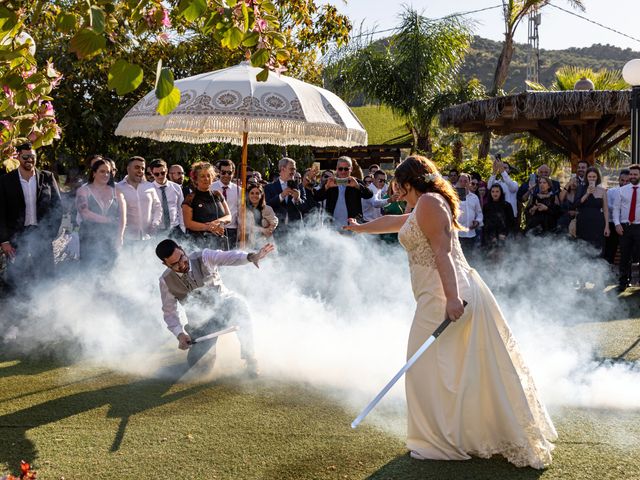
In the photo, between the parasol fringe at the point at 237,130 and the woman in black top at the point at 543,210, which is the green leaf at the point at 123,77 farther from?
the woman in black top at the point at 543,210

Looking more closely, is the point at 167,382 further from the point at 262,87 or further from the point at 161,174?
the point at 161,174

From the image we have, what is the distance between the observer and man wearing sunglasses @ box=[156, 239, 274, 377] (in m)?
6.43

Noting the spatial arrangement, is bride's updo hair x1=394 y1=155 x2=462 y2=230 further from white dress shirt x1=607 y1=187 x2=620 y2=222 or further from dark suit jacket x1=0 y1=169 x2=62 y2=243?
white dress shirt x1=607 y1=187 x2=620 y2=222

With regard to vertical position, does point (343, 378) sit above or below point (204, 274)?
below

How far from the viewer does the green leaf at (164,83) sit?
230cm

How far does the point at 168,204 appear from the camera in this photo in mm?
9320

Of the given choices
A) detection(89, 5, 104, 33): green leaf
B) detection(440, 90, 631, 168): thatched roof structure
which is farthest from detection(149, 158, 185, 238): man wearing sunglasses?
detection(440, 90, 631, 168): thatched roof structure

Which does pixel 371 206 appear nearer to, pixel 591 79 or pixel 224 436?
pixel 224 436

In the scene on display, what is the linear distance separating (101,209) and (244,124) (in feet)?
6.34

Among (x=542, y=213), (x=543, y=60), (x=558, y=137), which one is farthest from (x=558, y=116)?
(x=543, y=60)

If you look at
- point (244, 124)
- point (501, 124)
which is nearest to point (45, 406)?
point (244, 124)

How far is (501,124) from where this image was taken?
1537cm

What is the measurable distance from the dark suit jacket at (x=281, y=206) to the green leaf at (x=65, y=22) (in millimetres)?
7835

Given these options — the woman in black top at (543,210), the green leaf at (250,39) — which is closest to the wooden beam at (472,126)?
the woman in black top at (543,210)
